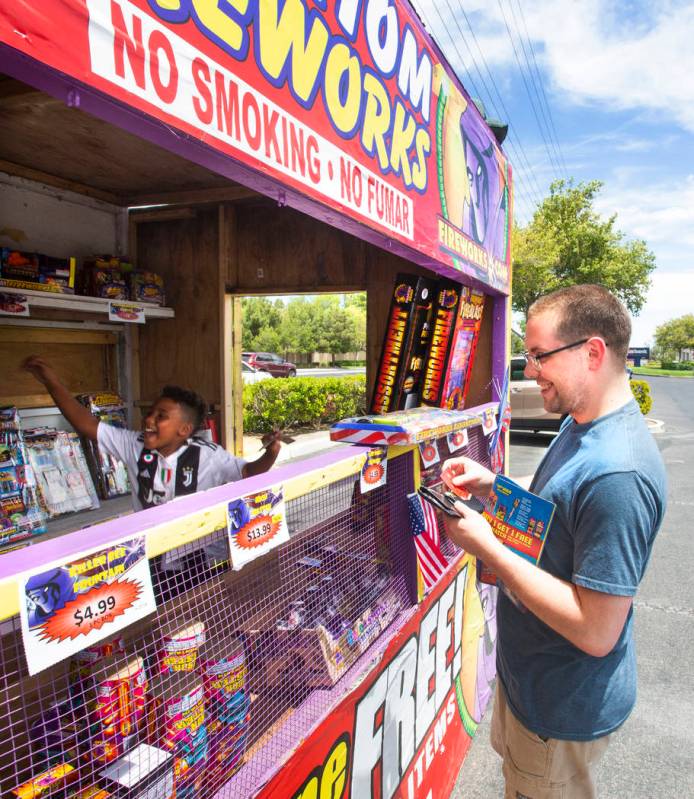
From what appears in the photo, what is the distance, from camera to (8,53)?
0.89m

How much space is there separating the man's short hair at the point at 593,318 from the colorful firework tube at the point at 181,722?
4.69ft

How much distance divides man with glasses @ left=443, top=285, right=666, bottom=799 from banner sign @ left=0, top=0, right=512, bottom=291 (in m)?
0.85

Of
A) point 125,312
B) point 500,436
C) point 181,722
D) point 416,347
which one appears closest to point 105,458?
point 125,312

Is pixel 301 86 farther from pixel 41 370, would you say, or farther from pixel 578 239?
pixel 578 239

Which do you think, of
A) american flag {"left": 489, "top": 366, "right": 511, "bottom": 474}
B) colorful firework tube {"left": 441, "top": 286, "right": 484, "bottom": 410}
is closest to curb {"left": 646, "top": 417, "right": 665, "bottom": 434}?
american flag {"left": 489, "top": 366, "right": 511, "bottom": 474}

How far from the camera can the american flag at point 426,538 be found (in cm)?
220

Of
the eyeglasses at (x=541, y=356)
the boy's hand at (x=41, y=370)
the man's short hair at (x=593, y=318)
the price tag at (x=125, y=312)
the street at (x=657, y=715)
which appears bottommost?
the street at (x=657, y=715)

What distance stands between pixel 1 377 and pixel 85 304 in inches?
26.1

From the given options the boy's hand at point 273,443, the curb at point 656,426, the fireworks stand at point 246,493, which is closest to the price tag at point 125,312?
the fireworks stand at point 246,493

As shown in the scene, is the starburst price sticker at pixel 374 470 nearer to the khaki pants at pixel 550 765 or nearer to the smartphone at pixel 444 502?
the smartphone at pixel 444 502

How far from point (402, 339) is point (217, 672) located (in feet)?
8.41

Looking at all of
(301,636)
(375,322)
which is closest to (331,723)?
(301,636)

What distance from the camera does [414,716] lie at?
2256 mm

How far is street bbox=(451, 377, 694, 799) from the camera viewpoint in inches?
110
